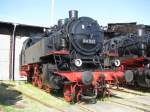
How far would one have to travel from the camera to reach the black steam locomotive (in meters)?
10.1

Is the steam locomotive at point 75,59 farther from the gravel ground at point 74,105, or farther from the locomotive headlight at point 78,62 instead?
the gravel ground at point 74,105

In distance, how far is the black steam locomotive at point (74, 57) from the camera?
1013cm

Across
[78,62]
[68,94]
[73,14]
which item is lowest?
[68,94]

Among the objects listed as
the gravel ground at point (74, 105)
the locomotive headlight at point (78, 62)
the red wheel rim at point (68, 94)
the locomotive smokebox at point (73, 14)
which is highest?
the locomotive smokebox at point (73, 14)

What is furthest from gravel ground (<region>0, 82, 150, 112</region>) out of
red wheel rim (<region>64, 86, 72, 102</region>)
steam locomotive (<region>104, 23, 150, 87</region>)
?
steam locomotive (<region>104, 23, 150, 87</region>)

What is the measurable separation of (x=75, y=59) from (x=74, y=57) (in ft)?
1.16

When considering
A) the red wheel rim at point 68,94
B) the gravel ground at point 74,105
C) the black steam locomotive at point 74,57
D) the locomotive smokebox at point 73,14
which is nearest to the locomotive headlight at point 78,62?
the black steam locomotive at point 74,57

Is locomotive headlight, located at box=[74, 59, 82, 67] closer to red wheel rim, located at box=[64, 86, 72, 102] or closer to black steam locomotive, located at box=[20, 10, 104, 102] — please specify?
black steam locomotive, located at box=[20, 10, 104, 102]

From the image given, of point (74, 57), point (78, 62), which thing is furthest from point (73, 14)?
point (78, 62)

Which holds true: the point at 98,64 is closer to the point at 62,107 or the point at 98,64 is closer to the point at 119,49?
the point at 62,107

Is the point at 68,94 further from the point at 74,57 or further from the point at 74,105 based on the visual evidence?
the point at 74,57

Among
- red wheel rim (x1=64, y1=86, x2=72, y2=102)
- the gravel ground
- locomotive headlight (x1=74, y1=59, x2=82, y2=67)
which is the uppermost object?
locomotive headlight (x1=74, y1=59, x2=82, y2=67)

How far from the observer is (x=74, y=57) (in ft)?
36.0

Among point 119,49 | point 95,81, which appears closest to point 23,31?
point 119,49
